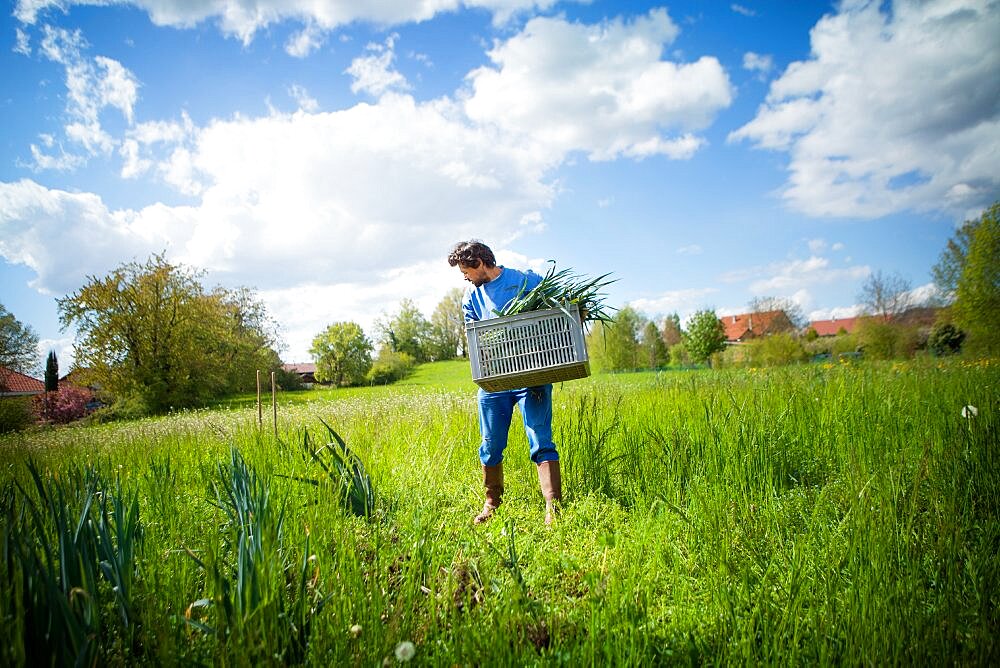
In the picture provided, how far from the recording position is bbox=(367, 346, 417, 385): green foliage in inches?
1460

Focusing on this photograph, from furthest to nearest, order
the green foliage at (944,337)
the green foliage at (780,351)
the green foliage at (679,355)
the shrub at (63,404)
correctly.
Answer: the green foliage at (679,355), the green foliage at (780,351), the green foliage at (944,337), the shrub at (63,404)

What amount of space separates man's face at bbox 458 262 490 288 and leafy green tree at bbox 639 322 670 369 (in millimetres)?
34144

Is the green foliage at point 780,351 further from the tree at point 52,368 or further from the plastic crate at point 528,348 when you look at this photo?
the tree at point 52,368

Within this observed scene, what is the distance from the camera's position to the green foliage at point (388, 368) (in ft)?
122

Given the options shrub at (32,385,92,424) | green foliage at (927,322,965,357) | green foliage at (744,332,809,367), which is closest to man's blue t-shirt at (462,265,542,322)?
shrub at (32,385,92,424)

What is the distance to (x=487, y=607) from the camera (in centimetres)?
169

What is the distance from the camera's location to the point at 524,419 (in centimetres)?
305

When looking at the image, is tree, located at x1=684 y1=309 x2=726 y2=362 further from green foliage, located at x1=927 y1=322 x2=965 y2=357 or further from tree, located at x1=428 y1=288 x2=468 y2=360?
tree, located at x1=428 y1=288 x2=468 y2=360

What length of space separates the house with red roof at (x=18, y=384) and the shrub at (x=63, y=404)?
0.94 meters

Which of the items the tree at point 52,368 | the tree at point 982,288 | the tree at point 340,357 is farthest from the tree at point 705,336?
the tree at point 52,368

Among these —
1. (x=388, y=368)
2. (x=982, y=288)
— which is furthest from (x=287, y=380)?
(x=982, y=288)

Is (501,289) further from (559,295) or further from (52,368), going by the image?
(52,368)

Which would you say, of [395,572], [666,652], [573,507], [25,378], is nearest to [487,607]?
[666,652]

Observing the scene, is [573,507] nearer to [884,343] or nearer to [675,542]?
[675,542]
